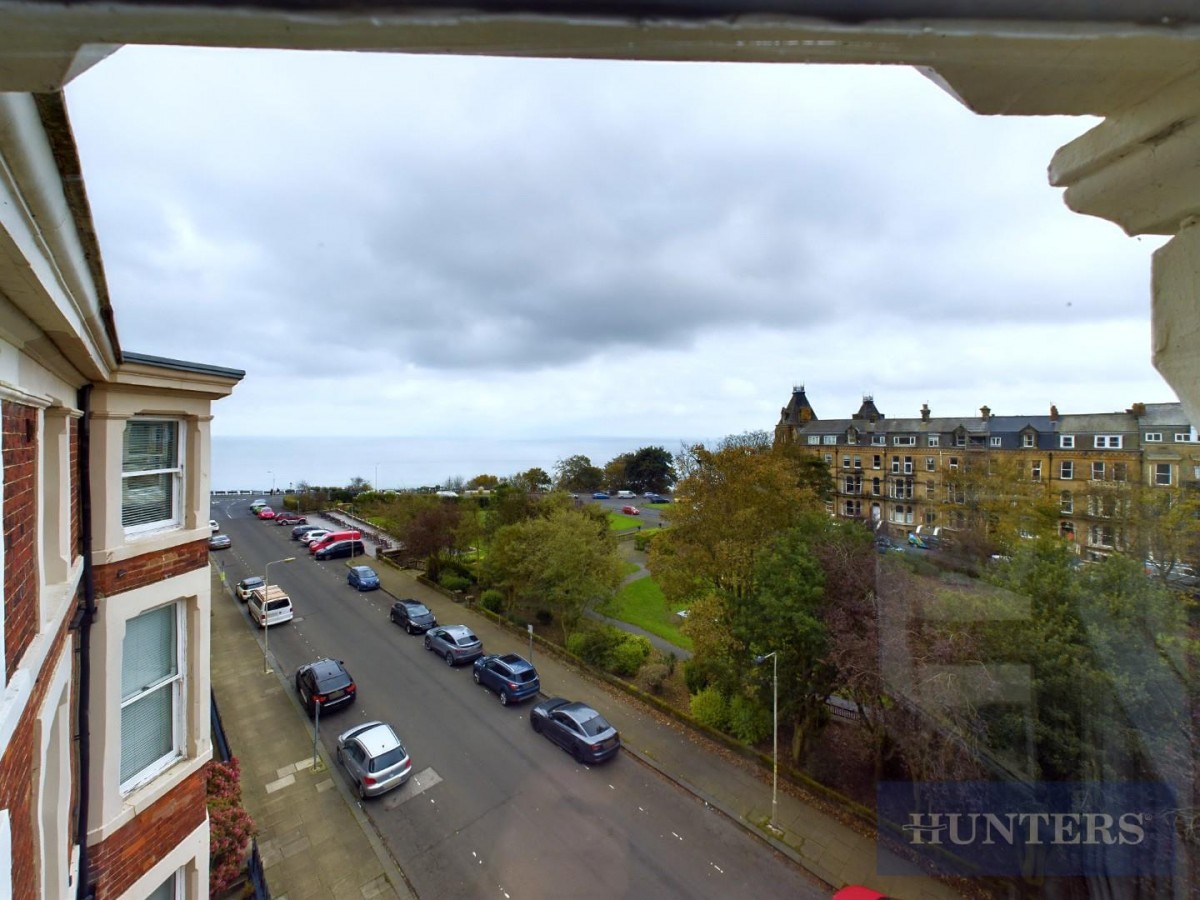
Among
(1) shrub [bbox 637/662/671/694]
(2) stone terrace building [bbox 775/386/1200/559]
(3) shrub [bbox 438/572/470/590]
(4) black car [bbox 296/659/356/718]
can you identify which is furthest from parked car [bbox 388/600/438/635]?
(2) stone terrace building [bbox 775/386/1200/559]

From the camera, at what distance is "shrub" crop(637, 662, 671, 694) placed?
14.9 metres

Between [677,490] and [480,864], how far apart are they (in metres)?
8.94

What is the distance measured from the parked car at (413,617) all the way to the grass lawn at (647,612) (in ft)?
21.2

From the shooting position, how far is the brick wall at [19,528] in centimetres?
232

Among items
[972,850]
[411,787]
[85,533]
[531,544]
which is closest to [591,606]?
[531,544]

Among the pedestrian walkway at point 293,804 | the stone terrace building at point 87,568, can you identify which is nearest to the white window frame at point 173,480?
the stone terrace building at point 87,568

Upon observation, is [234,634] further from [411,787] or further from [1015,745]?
[1015,745]

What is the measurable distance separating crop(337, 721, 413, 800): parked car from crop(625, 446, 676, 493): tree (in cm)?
5430

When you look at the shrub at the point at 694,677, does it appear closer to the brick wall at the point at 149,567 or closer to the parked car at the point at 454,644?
the parked car at the point at 454,644

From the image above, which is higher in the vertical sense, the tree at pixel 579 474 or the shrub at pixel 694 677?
the tree at pixel 579 474

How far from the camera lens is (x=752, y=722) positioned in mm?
12062

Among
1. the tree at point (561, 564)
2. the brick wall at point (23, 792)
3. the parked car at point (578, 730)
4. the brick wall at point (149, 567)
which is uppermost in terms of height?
the brick wall at point (149, 567)

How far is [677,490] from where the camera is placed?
46.9 feet

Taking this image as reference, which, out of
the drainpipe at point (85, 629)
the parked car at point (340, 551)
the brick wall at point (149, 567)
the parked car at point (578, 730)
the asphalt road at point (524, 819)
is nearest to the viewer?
the drainpipe at point (85, 629)
